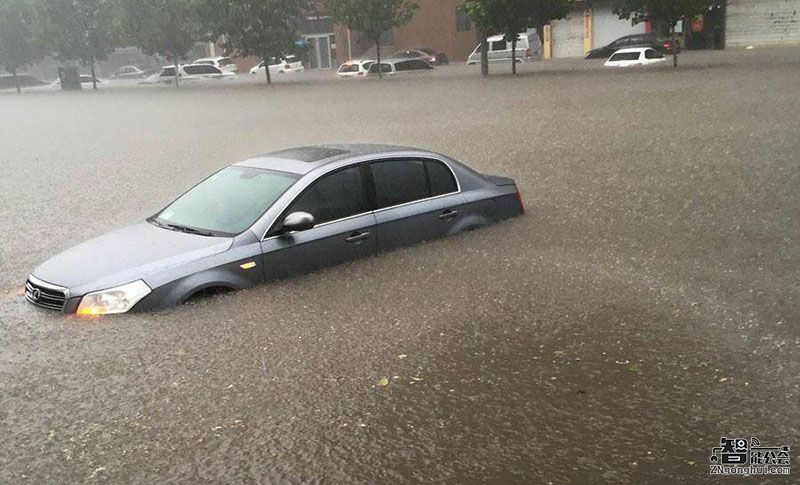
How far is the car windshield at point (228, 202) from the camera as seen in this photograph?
23.3 ft

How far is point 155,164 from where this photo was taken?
1664cm

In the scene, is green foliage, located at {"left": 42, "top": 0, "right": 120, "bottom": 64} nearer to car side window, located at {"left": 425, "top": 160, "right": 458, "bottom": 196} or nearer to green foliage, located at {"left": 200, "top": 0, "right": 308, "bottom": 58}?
green foliage, located at {"left": 200, "top": 0, "right": 308, "bottom": 58}

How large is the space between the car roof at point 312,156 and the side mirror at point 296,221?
57 cm

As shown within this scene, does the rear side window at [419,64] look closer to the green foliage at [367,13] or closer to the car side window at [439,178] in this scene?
the green foliage at [367,13]

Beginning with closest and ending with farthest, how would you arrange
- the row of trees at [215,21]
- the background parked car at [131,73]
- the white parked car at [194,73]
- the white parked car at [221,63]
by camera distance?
1. the row of trees at [215,21]
2. the white parked car at [194,73]
3. the white parked car at [221,63]
4. the background parked car at [131,73]

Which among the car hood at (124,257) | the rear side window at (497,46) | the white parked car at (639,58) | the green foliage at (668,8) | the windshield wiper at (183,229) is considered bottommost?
the car hood at (124,257)

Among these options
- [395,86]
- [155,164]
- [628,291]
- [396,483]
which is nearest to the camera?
[396,483]

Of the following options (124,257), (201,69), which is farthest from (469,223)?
(201,69)

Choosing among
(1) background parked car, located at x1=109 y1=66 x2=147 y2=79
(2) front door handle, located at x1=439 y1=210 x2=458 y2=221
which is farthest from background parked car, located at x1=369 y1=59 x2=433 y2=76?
(2) front door handle, located at x1=439 y1=210 x2=458 y2=221

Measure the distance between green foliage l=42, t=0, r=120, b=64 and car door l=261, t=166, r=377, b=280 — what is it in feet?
153

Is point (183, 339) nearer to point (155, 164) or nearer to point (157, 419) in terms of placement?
point (157, 419)

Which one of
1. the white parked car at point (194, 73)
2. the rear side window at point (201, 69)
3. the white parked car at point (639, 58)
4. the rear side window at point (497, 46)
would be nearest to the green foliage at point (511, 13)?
the white parked car at point (639, 58)

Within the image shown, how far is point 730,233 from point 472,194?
9.44 feet

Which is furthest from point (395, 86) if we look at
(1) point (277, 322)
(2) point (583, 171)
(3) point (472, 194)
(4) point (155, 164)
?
(1) point (277, 322)
